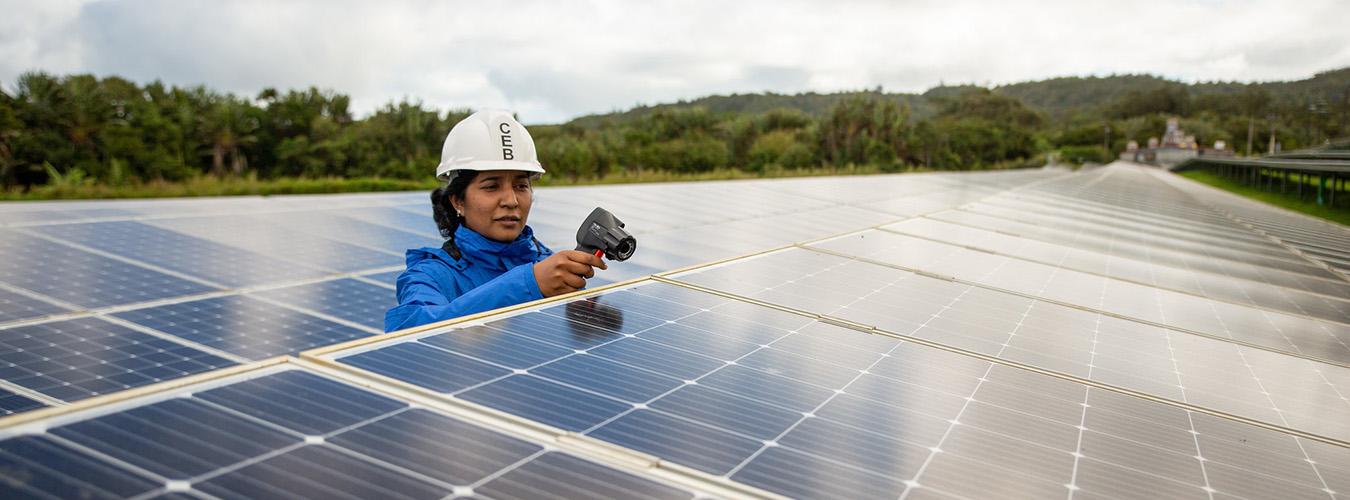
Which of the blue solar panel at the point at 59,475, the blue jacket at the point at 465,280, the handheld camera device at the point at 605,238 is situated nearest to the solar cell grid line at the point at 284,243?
the blue jacket at the point at 465,280

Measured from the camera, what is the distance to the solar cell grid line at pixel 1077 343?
4.46 meters

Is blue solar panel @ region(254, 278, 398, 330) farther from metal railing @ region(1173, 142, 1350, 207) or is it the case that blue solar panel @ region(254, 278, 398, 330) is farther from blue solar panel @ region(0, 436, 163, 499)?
metal railing @ region(1173, 142, 1350, 207)

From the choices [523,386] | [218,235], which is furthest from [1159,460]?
[218,235]

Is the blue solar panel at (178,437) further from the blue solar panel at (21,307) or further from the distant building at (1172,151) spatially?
the distant building at (1172,151)

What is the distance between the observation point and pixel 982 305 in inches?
245

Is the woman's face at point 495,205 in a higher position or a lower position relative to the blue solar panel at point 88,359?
higher

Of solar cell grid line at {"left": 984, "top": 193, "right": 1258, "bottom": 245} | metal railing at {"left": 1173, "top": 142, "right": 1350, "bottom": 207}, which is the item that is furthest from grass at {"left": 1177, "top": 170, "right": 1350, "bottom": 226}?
solar cell grid line at {"left": 984, "top": 193, "right": 1258, "bottom": 245}

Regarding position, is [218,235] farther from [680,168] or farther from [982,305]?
[680,168]

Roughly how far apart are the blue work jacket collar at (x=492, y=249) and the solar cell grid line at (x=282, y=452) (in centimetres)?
213

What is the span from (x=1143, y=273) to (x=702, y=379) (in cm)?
813

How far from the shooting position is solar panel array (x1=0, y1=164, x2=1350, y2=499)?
7.33 ft

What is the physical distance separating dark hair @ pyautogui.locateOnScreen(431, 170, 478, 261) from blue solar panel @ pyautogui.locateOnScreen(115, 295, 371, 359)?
3116 millimetres

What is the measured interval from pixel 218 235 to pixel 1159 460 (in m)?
11.8

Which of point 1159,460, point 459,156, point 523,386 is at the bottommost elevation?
point 1159,460
